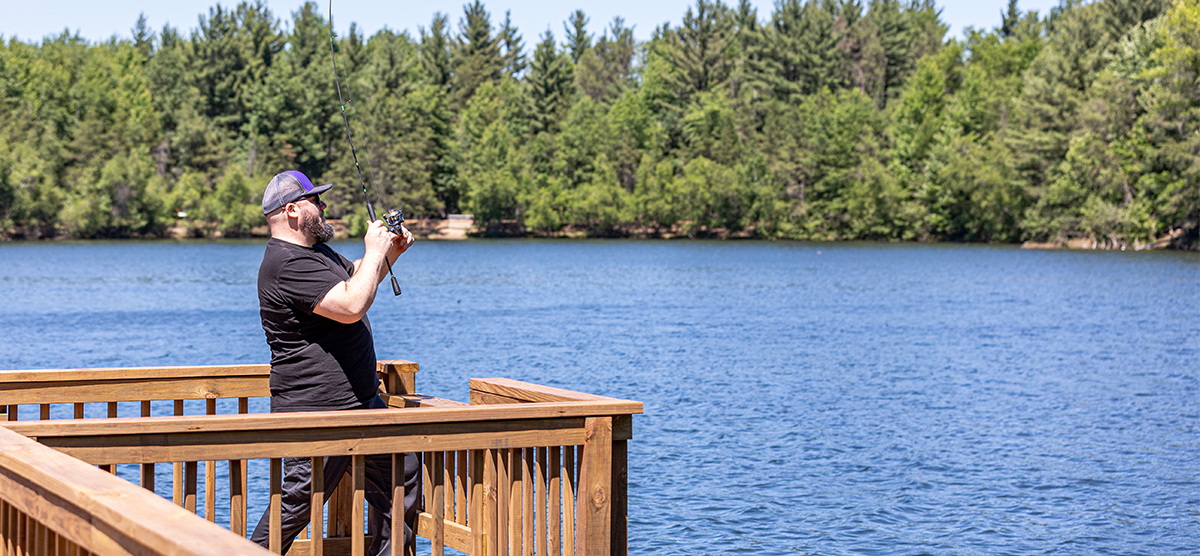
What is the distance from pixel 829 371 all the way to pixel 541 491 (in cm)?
1762

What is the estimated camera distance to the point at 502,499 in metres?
4.57

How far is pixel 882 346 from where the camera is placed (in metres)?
25.6

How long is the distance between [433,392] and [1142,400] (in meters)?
10.9

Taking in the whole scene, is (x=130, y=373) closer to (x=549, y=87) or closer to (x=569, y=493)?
(x=569, y=493)

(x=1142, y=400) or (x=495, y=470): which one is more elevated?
(x=495, y=470)

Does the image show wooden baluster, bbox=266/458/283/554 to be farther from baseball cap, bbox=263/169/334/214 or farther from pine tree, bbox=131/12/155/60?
pine tree, bbox=131/12/155/60

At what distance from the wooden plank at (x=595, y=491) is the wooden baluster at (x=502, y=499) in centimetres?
29

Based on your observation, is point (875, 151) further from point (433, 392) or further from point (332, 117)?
point (433, 392)

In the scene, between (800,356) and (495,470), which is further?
(800,356)

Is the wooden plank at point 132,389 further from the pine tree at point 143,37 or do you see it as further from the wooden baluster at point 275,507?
the pine tree at point 143,37

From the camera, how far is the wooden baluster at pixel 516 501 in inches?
173

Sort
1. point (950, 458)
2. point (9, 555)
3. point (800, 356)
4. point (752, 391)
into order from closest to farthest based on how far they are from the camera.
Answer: point (9, 555)
point (950, 458)
point (752, 391)
point (800, 356)

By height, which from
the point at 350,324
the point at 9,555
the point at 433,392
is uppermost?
the point at 350,324

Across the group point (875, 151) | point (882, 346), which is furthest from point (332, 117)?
point (882, 346)
